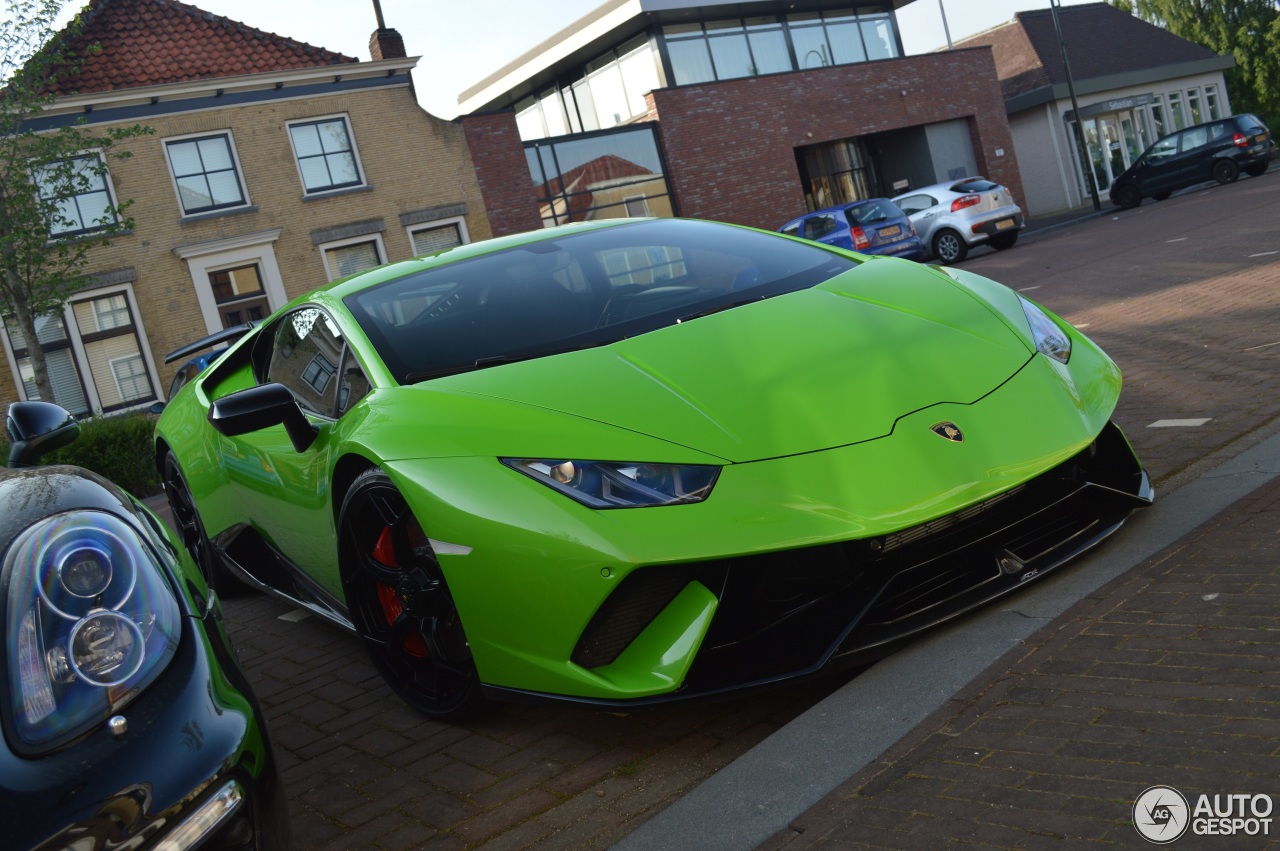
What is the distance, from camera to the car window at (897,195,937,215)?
23.5 meters

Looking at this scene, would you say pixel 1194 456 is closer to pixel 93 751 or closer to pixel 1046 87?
pixel 93 751

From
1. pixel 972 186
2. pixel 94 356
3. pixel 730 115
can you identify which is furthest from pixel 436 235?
pixel 972 186

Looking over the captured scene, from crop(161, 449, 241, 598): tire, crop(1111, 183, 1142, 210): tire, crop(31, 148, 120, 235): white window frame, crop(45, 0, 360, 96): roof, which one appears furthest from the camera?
crop(1111, 183, 1142, 210): tire

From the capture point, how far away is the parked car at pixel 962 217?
74.3 feet

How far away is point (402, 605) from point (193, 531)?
2.57 metres

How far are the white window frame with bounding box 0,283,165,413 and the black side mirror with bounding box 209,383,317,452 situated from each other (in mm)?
19391

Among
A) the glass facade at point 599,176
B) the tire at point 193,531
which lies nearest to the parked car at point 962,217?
the glass facade at point 599,176

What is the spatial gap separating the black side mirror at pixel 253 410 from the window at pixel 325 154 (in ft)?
71.2

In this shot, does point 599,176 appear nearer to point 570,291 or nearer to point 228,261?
point 228,261

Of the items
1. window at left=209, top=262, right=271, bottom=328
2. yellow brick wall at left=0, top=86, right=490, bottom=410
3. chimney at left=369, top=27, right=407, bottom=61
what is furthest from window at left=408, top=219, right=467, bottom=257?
chimney at left=369, top=27, right=407, bottom=61

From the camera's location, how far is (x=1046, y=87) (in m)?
39.7

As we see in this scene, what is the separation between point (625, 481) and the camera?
2805 millimetres

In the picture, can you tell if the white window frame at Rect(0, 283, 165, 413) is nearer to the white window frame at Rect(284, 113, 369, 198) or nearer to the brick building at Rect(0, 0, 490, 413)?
the brick building at Rect(0, 0, 490, 413)

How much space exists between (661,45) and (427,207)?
959 cm
